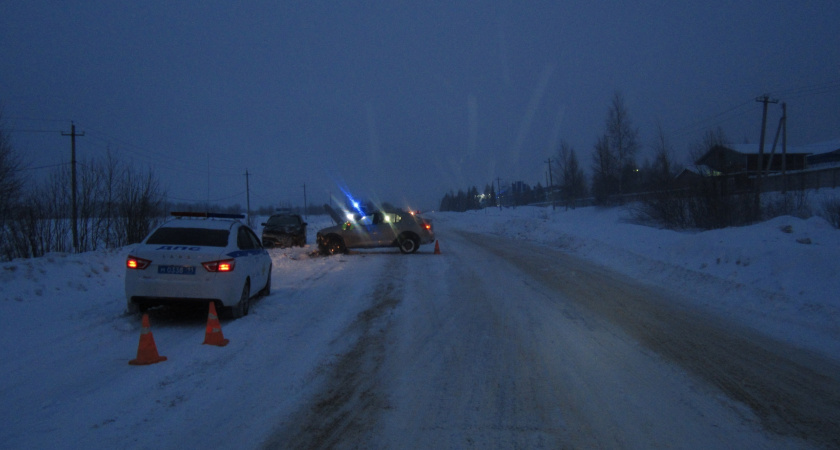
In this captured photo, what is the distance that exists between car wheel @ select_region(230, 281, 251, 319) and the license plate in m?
0.90

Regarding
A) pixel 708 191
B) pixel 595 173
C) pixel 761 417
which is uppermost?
pixel 595 173

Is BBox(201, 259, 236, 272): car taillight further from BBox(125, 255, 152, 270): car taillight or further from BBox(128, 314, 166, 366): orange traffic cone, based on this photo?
BBox(128, 314, 166, 366): orange traffic cone

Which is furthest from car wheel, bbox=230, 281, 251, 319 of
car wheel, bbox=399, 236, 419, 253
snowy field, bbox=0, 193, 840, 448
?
car wheel, bbox=399, 236, 419, 253

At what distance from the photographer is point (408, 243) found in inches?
770

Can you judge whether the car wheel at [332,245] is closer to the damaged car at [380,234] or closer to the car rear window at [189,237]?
the damaged car at [380,234]

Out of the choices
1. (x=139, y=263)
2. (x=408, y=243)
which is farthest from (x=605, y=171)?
(x=139, y=263)

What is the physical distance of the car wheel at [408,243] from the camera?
64.1 ft

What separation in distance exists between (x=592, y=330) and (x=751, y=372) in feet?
6.82

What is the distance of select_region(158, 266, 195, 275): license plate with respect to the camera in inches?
283

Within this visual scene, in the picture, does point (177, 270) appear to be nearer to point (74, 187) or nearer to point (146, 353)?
point (146, 353)

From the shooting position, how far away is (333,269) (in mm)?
14602

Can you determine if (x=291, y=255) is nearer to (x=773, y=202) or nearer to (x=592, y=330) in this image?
(x=592, y=330)

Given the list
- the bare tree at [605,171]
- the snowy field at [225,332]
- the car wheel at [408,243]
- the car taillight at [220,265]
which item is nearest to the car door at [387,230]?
the car wheel at [408,243]

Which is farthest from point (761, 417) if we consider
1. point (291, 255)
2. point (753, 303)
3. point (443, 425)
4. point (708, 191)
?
point (708, 191)
